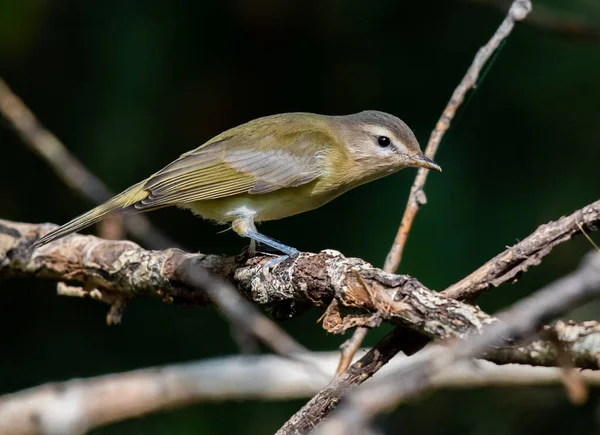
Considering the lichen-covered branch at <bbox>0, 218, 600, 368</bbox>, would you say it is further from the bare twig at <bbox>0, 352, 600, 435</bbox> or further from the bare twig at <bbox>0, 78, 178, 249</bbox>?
the bare twig at <bbox>0, 352, 600, 435</bbox>

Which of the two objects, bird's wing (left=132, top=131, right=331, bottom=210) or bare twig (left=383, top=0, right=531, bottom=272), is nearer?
bare twig (left=383, top=0, right=531, bottom=272)

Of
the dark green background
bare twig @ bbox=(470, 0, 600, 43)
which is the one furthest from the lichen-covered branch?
bare twig @ bbox=(470, 0, 600, 43)

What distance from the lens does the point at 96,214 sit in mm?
3525

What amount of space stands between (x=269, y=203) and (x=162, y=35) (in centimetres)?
181

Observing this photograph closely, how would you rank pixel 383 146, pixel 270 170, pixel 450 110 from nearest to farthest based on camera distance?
pixel 450 110
pixel 270 170
pixel 383 146

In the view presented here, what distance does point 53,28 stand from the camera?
5.27 meters

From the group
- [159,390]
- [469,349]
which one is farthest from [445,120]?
[159,390]

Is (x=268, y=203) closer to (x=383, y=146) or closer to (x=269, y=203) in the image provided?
(x=269, y=203)

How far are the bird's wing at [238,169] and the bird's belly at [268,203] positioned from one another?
0.21ft

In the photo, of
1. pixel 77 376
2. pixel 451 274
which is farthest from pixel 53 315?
pixel 451 274

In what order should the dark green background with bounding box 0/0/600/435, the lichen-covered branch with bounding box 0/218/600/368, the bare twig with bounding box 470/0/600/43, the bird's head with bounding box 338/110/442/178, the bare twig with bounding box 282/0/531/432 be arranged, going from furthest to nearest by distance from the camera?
the dark green background with bounding box 0/0/600/435 < the bare twig with bounding box 470/0/600/43 < the bird's head with bounding box 338/110/442/178 < the bare twig with bounding box 282/0/531/432 < the lichen-covered branch with bounding box 0/218/600/368

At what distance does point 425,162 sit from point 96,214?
1.59 metres

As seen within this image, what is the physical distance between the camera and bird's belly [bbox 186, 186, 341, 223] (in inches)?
142

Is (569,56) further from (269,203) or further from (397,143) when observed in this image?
(269,203)
